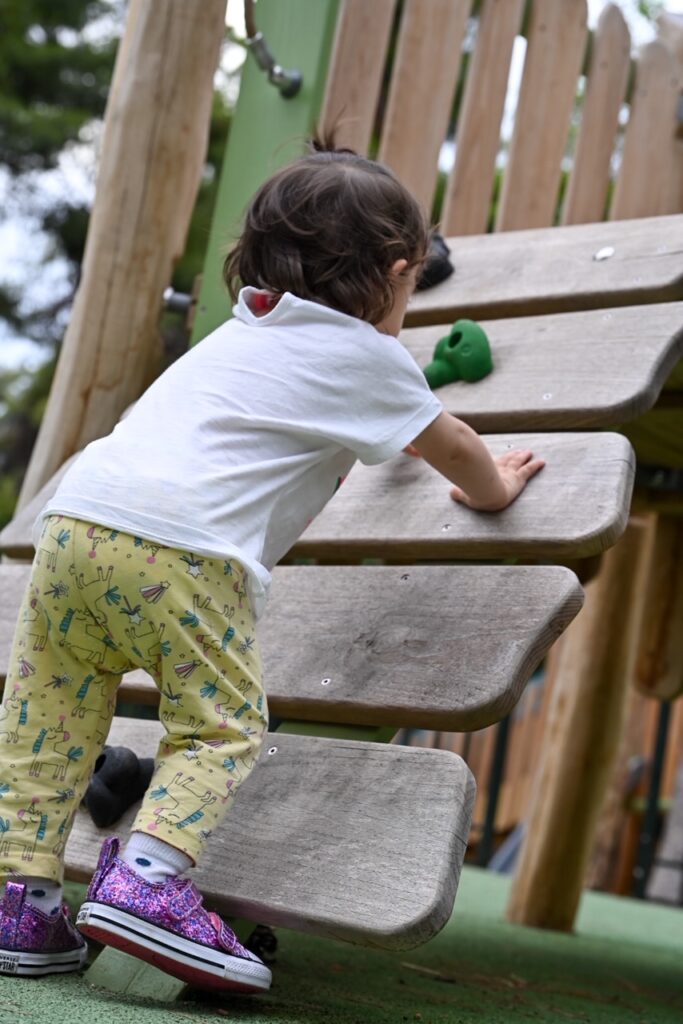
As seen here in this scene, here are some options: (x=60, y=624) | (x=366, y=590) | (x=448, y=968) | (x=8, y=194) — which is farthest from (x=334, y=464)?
(x=8, y=194)

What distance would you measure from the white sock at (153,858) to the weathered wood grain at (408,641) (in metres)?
0.36

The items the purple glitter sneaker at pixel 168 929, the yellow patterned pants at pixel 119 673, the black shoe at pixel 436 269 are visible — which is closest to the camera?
the purple glitter sneaker at pixel 168 929

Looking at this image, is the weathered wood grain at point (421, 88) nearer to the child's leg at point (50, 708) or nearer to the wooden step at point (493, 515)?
the wooden step at point (493, 515)

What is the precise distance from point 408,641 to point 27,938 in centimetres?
67

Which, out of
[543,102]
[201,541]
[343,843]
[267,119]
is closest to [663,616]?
[543,102]

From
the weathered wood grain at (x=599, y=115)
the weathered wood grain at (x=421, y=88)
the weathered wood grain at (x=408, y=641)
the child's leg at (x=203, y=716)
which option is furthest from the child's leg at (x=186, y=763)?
the weathered wood grain at (x=599, y=115)

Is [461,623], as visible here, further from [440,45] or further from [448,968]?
[440,45]

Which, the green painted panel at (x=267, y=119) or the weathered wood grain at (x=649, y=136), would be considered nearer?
the green painted panel at (x=267, y=119)

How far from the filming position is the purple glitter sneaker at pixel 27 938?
5.62ft

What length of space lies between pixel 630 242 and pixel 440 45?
81 centimetres

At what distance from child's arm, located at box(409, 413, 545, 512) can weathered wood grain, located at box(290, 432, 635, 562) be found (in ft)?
0.07

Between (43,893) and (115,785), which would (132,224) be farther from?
(43,893)

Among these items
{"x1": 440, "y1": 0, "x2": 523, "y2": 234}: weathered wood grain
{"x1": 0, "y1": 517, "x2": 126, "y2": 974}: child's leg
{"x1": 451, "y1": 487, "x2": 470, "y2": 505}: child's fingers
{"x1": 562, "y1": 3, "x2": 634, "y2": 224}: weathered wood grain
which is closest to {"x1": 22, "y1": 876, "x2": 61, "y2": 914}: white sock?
{"x1": 0, "y1": 517, "x2": 126, "y2": 974}: child's leg

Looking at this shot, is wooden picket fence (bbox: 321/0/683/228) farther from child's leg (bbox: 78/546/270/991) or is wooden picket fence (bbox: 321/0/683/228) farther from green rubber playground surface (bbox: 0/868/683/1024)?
green rubber playground surface (bbox: 0/868/683/1024)
